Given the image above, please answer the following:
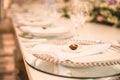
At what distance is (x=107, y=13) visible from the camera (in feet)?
6.27

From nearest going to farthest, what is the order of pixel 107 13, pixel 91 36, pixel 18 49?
pixel 91 36, pixel 107 13, pixel 18 49

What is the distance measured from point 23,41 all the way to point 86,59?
0.48 meters

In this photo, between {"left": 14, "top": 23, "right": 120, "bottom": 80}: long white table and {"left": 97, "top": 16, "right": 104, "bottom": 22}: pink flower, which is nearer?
{"left": 14, "top": 23, "right": 120, "bottom": 80}: long white table

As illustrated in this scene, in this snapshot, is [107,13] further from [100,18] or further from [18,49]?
[18,49]

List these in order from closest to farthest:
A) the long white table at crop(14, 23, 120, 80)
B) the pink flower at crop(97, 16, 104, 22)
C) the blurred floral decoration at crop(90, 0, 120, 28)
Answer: the long white table at crop(14, 23, 120, 80) < the blurred floral decoration at crop(90, 0, 120, 28) < the pink flower at crop(97, 16, 104, 22)

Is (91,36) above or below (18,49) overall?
above

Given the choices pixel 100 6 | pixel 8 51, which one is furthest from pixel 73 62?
pixel 8 51

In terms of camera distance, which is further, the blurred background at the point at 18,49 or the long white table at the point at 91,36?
the blurred background at the point at 18,49

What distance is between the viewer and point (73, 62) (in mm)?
755

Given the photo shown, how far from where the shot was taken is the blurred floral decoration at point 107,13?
6.08 feet

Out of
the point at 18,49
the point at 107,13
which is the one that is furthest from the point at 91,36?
the point at 18,49

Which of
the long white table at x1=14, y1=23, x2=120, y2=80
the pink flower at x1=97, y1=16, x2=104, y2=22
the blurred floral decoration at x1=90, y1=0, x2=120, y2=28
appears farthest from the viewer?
the pink flower at x1=97, y1=16, x2=104, y2=22

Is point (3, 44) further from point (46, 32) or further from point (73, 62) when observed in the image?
point (73, 62)

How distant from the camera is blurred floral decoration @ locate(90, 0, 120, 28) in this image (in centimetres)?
185
